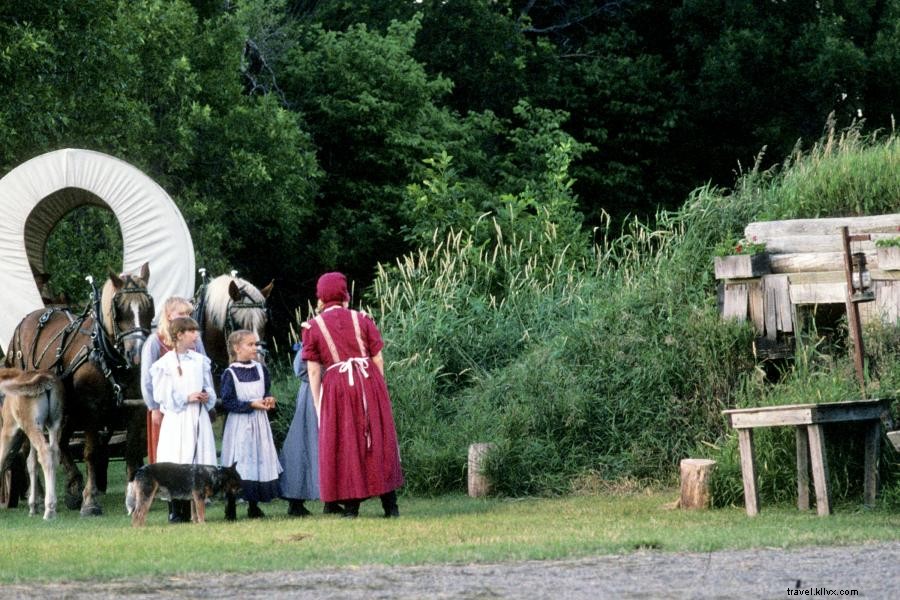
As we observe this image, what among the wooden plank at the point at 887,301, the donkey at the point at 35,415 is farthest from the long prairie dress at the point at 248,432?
the wooden plank at the point at 887,301

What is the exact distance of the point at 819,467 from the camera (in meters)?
10.8

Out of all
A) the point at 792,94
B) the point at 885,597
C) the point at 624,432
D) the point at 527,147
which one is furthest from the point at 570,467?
the point at 792,94

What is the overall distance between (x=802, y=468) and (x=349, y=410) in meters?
3.39

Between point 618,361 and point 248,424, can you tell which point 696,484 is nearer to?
point 618,361

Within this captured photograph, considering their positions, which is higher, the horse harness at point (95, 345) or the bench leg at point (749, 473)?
the horse harness at point (95, 345)

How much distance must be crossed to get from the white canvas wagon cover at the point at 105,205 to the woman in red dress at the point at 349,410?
3.26 m

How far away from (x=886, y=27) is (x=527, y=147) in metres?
8.37

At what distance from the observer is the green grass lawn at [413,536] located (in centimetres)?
877

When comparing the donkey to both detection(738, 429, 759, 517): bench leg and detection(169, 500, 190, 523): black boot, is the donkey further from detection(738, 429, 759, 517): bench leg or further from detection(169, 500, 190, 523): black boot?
detection(738, 429, 759, 517): bench leg

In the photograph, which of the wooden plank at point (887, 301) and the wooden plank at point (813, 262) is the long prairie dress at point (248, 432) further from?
the wooden plank at point (887, 301)

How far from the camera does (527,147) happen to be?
33156 millimetres

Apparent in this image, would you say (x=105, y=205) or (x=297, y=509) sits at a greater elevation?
(x=105, y=205)

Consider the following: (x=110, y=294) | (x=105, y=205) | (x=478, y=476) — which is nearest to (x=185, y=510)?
(x=110, y=294)

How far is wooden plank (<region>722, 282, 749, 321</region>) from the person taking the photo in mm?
13734
